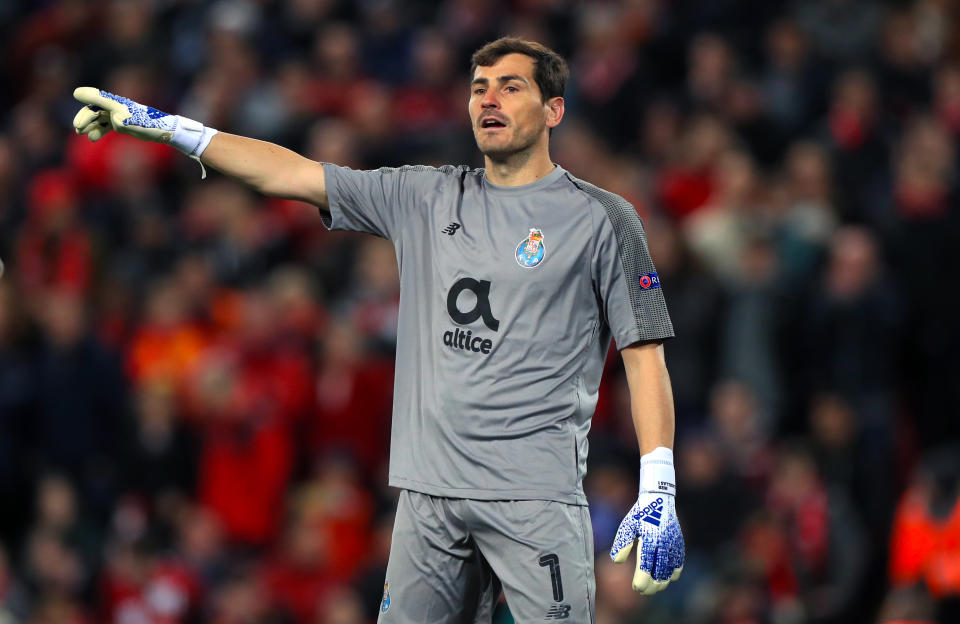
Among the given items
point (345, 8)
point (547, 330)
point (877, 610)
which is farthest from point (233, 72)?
point (547, 330)

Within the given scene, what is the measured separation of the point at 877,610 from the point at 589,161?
13.0 feet

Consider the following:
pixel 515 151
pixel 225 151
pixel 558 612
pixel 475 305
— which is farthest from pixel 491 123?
pixel 558 612

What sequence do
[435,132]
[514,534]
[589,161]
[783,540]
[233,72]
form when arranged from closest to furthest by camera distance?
1. [514,534]
2. [783,540]
3. [589,161]
4. [435,132]
5. [233,72]

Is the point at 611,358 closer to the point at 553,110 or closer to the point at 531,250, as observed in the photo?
the point at 553,110

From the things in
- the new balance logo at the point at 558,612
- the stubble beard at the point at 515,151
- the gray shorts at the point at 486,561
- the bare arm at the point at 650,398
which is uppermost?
the stubble beard at the point at 515,151

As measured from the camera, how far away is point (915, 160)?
11.9 m

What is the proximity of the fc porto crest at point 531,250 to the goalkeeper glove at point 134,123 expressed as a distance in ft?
3.89

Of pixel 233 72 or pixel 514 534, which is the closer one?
pixel 514 534

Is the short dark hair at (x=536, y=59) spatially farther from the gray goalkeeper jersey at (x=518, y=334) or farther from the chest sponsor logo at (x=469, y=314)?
the chest sponsor logo at (x=469, y=314)

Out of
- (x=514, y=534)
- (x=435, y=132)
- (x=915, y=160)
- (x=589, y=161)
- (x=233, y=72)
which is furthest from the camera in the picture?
(x=233, y=72)

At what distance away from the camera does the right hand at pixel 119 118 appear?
5.93 m

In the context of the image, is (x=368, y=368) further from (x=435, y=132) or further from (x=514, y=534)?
(x=514, y=534)

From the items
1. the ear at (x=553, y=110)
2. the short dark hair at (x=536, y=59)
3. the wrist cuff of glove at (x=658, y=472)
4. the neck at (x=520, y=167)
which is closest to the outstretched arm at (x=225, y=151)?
the neck at (x=520, y=167)

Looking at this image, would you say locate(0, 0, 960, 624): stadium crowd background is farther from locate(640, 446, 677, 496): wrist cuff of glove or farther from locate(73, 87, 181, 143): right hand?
locate(73, 87, 181, 143): right hand
